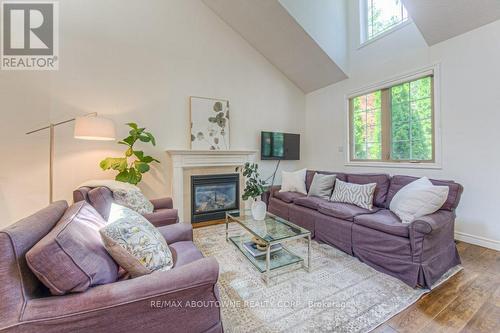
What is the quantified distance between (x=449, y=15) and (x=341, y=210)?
2.64 metres

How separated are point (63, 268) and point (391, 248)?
235 cm

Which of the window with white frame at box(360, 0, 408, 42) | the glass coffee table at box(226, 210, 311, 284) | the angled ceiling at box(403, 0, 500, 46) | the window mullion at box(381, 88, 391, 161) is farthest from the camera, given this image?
the window mullion at box(381, 88, 391, 161)

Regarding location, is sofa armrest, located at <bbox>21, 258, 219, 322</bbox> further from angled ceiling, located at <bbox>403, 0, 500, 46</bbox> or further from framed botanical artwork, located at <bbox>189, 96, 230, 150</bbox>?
angled ceiling, located at <bbox>403, 0, 500, 46</bbox>

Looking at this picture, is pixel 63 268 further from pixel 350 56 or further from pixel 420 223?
pixel 350 56

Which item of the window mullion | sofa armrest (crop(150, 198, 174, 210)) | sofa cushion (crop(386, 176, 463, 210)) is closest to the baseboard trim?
sofa cushion (crop(386, 176, 463, 210))

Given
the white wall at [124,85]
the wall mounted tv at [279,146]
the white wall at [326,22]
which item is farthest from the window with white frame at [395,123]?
the white wall at [124,85]

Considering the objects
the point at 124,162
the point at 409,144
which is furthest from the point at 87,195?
the point at 409,144

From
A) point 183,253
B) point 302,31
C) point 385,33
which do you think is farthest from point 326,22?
point 183,253

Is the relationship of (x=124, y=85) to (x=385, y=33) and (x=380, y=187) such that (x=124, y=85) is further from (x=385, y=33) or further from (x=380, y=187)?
(x=385, y=33)

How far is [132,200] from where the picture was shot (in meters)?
2.20

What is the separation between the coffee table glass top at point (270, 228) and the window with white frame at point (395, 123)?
2.32m

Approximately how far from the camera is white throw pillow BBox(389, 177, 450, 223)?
1965mm

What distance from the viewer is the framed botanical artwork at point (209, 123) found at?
368cm

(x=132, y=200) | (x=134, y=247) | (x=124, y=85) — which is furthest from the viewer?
(x=124, y=85)
